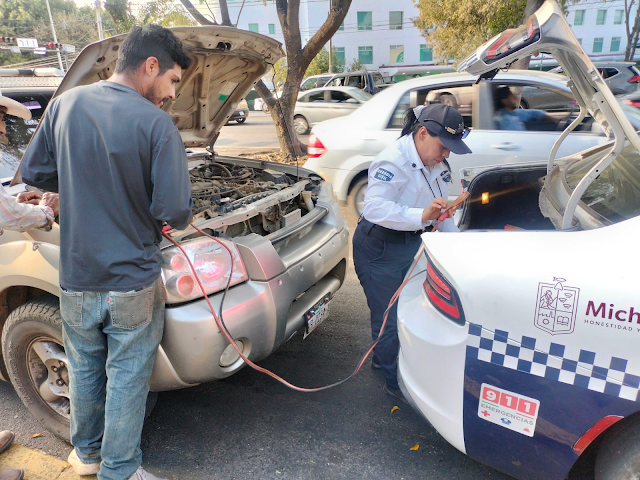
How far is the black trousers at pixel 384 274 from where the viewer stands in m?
2.52

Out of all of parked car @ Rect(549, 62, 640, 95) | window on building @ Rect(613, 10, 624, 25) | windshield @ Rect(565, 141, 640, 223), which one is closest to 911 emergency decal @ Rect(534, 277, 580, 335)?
windshield @ Rect(565, 141, 640, 223)

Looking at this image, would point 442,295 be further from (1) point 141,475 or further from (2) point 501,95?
(2) point 501,95

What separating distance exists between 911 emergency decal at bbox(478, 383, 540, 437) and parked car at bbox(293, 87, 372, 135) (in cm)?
1173

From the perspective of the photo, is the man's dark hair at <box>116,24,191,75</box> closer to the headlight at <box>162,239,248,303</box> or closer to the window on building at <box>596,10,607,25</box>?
the headlight at <box>162,239,248,303</box>

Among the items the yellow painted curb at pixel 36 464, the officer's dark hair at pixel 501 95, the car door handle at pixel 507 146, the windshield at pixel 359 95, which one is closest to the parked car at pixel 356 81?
the windshield at pixel 359 95

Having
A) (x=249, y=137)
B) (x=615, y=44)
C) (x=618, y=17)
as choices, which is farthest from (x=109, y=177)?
(x=618, y=17)

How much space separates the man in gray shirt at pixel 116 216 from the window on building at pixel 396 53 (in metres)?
40.0

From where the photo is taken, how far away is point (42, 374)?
2.40 metres

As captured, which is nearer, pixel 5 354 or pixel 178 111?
pixel 5 354

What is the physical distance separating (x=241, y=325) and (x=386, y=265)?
2.82ft

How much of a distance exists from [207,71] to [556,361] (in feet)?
8.68

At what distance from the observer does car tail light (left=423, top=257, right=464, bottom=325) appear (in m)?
1.68

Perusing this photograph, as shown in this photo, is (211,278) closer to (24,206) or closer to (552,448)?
(24,206)

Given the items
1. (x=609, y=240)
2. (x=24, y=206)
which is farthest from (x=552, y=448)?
(x=24, y=206)
